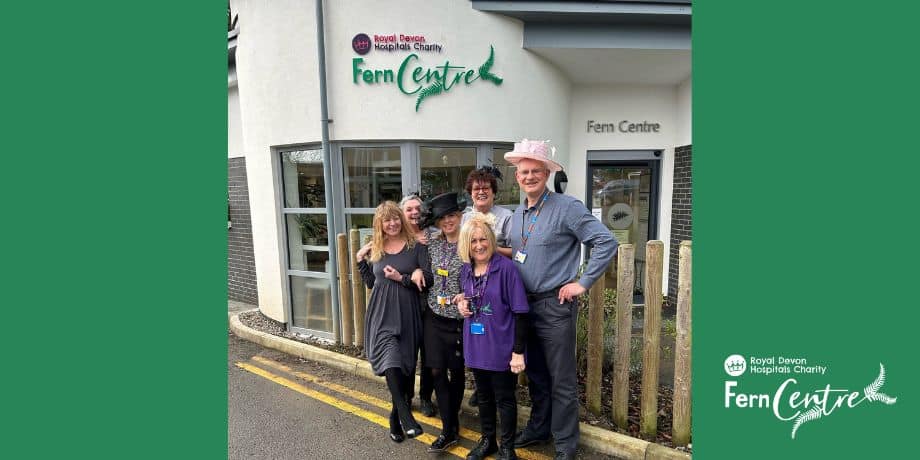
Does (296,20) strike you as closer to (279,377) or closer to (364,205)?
(364,205)

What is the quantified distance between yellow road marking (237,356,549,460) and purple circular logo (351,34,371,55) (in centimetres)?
342

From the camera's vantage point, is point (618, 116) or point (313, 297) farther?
point (618, 116)

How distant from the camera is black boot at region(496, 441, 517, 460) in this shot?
2705mm

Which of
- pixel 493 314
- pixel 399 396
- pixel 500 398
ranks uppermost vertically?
pixel 493 314

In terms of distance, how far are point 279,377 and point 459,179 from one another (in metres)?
2.86

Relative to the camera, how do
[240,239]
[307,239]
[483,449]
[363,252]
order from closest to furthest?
[483,449] < [363,252] < [307,239] < [240,239]

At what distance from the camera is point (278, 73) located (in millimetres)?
4914

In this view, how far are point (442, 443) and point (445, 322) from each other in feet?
2.71

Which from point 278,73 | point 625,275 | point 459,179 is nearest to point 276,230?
point 278,73

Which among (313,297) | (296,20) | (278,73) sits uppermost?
(296,20)

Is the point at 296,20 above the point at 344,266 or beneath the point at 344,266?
above
